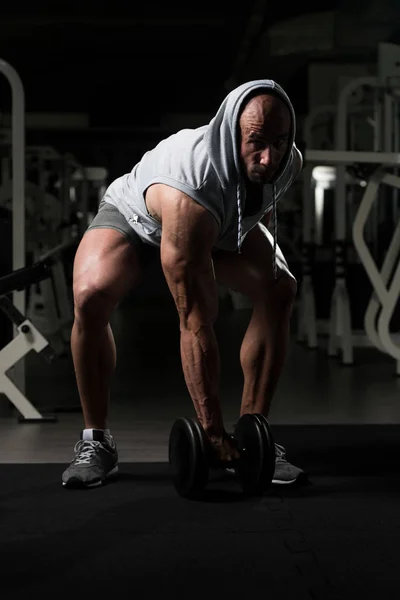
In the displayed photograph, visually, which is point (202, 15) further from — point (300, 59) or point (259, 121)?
point (259, 121)

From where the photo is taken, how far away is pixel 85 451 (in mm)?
2473

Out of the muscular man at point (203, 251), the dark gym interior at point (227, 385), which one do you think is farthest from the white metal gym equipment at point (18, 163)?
the muscular man at point (203, 251)

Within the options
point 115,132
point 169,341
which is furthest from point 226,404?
point 115,132

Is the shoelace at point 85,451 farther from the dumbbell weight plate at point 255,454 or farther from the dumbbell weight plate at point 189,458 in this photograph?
the dumbbell weight plate at point 255,454

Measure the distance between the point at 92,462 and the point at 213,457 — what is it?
1.14 ft

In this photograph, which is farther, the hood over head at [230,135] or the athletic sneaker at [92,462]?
the athletic sneaker at [92,462]

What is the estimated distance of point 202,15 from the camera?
10086 millimetres

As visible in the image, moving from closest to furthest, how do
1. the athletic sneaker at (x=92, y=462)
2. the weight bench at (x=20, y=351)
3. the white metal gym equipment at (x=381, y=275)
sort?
the athletic sneaker at (x=92, y=462) → the weight bench at (x=20, y=351) → the white metal gym equipment at (x=381, y=275)

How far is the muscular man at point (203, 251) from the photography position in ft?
7.30

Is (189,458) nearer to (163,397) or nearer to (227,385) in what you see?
(163,397)

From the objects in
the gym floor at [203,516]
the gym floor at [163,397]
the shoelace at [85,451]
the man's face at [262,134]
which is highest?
the man's face at [262,134]

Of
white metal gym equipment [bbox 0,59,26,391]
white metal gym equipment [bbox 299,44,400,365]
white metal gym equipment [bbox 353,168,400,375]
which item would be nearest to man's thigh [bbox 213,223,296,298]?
white metal gym equipment [bbox 0,59,26,391]

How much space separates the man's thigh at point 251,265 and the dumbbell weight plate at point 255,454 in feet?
1.12

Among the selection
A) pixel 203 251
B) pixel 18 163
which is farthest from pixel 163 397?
pixel 203 251
